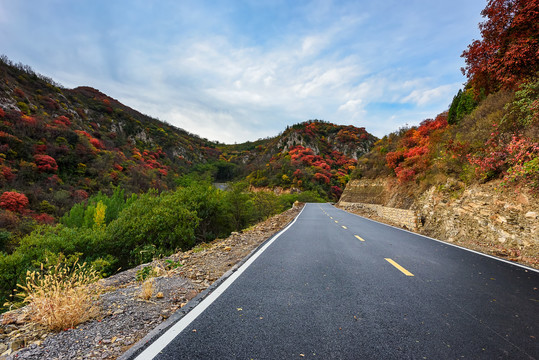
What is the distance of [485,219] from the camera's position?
8.07 metres

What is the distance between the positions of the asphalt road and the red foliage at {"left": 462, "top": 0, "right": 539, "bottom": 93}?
7.68 m

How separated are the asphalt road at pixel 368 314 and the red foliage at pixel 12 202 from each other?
28.9 metres

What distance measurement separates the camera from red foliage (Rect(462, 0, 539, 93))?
7.73 m

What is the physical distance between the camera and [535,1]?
24.5ft

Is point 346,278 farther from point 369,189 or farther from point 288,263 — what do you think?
point 369,189

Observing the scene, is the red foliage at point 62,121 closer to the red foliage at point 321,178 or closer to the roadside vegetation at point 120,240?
the roadside vegetation at point 120,240

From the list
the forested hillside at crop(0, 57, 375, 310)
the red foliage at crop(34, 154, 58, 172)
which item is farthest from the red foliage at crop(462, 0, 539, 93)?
the red foliage at crop(34, 154, 58, 172)

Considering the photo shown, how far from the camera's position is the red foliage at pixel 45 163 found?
30.7 metres

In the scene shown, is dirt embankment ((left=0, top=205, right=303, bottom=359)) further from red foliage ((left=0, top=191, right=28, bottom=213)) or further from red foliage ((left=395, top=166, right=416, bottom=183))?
red foliage ((left=0, top=191, right=28, bottom=213))

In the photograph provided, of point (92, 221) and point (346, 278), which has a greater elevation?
point (346, 278)

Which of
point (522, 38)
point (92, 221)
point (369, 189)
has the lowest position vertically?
point (92, 221)

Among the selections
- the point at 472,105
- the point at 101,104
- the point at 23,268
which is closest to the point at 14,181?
the point at 23,268

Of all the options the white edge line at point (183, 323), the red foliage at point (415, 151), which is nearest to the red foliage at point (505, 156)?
the red foliage at point (415, 151)

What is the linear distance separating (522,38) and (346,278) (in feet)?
35.0
